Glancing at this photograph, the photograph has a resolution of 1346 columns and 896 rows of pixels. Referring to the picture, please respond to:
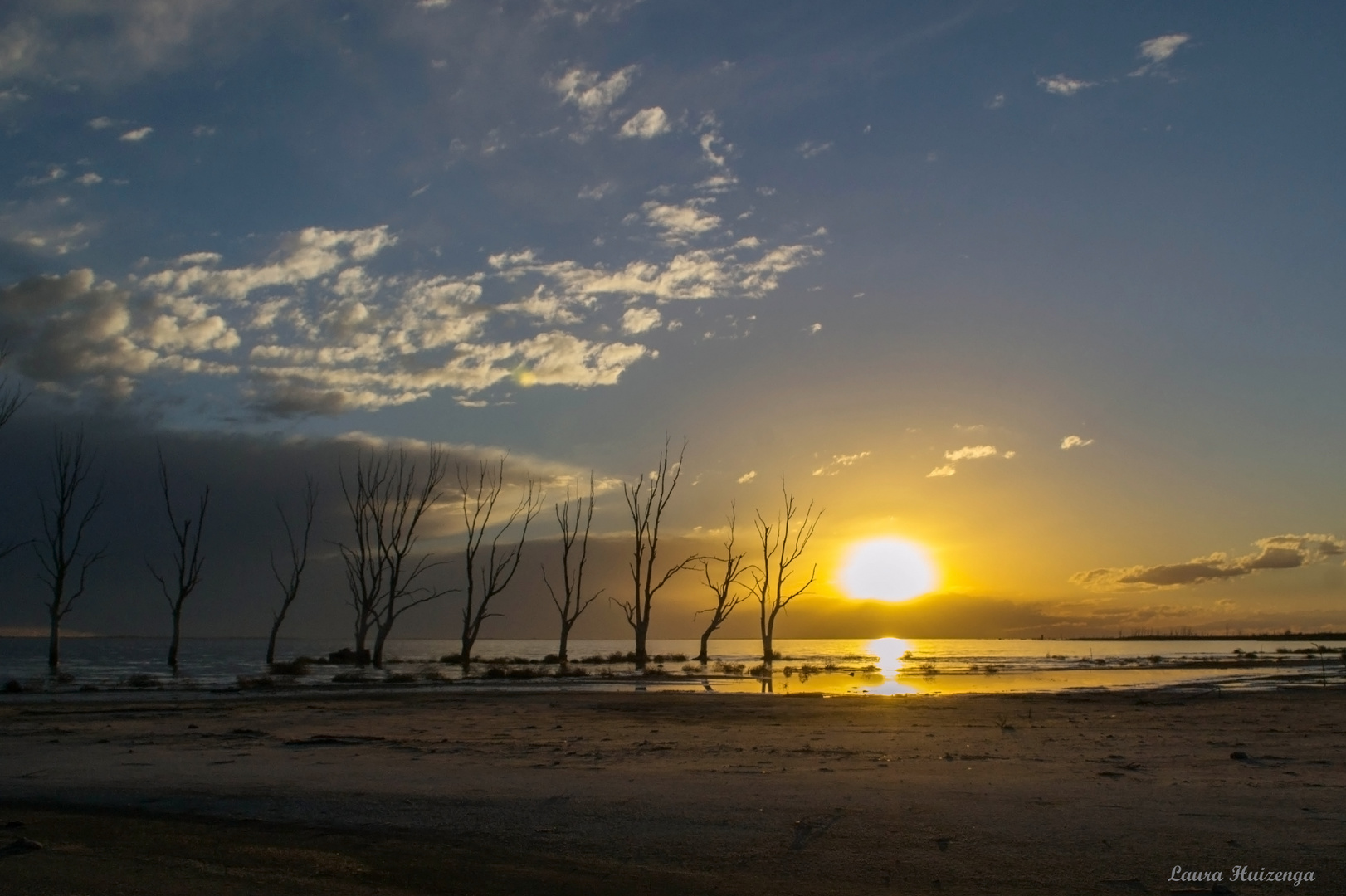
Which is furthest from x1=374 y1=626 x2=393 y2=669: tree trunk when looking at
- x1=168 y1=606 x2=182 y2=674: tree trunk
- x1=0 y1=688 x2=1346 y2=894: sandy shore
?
x1=0 y1=688 x2=1346 y2=894: sandy shore

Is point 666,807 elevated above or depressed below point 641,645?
above

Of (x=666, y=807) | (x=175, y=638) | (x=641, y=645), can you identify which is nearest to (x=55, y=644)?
(x=175, y=638)

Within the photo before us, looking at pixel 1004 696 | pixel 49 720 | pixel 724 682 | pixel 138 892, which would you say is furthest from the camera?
pixel 724 682

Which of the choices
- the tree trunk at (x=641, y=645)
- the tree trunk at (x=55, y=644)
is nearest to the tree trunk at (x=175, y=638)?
the tree trunk at (x=55, y=644)

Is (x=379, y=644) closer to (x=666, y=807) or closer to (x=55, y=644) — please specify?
(x=55, y=644)

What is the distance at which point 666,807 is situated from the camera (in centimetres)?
644

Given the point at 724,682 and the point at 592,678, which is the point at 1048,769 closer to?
the point at 724,682

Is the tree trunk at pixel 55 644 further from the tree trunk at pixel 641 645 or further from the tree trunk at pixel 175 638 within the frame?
the tree trunk at pixel 641 645

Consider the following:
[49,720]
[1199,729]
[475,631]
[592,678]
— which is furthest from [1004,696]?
[475,631]

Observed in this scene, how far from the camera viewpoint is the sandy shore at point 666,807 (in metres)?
4.70

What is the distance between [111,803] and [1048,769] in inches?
314

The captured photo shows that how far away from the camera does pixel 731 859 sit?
5.08 m

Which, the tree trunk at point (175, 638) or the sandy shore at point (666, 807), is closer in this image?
the sandy shore at point (666, 807)

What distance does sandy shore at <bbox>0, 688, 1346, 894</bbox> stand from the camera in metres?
4.70
